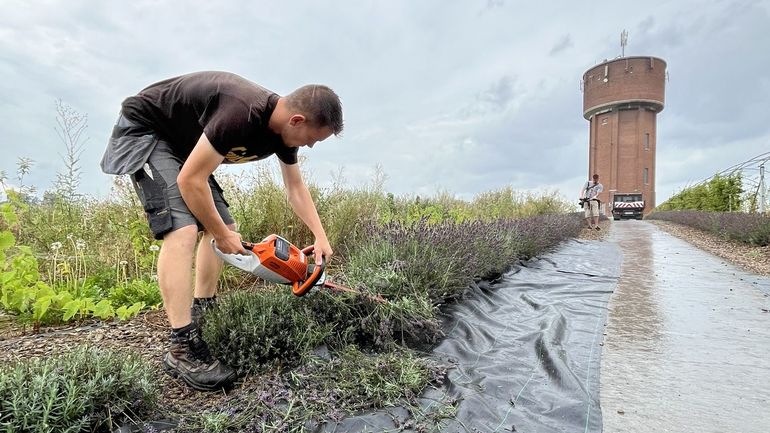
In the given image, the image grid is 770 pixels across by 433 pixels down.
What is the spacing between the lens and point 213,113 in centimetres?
168

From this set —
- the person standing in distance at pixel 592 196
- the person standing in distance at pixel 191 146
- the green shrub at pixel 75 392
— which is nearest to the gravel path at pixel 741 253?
the person standing in distance at pixel 592 196

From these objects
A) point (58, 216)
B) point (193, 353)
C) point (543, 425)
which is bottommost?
point (543, 425)

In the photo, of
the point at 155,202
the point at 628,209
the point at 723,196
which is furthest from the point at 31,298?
the point at 628,209

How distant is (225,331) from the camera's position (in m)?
1.84

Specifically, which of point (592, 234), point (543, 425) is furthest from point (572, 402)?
point (592, 234)

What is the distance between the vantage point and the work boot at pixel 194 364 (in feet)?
5.59

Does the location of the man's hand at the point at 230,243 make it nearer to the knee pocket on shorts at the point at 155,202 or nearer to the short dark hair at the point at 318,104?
the knee pocket on shorts at the point at 155,202

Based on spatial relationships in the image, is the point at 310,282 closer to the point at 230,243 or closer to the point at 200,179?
the point at 230,243

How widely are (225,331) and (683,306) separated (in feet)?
11.7

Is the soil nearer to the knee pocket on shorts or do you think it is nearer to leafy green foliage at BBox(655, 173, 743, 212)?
the knee pocket on shorts

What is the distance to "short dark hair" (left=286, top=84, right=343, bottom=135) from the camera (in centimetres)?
164

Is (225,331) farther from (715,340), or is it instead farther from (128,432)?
(715,340)

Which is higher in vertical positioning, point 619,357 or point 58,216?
point 58,216

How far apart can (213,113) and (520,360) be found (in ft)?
6.45
